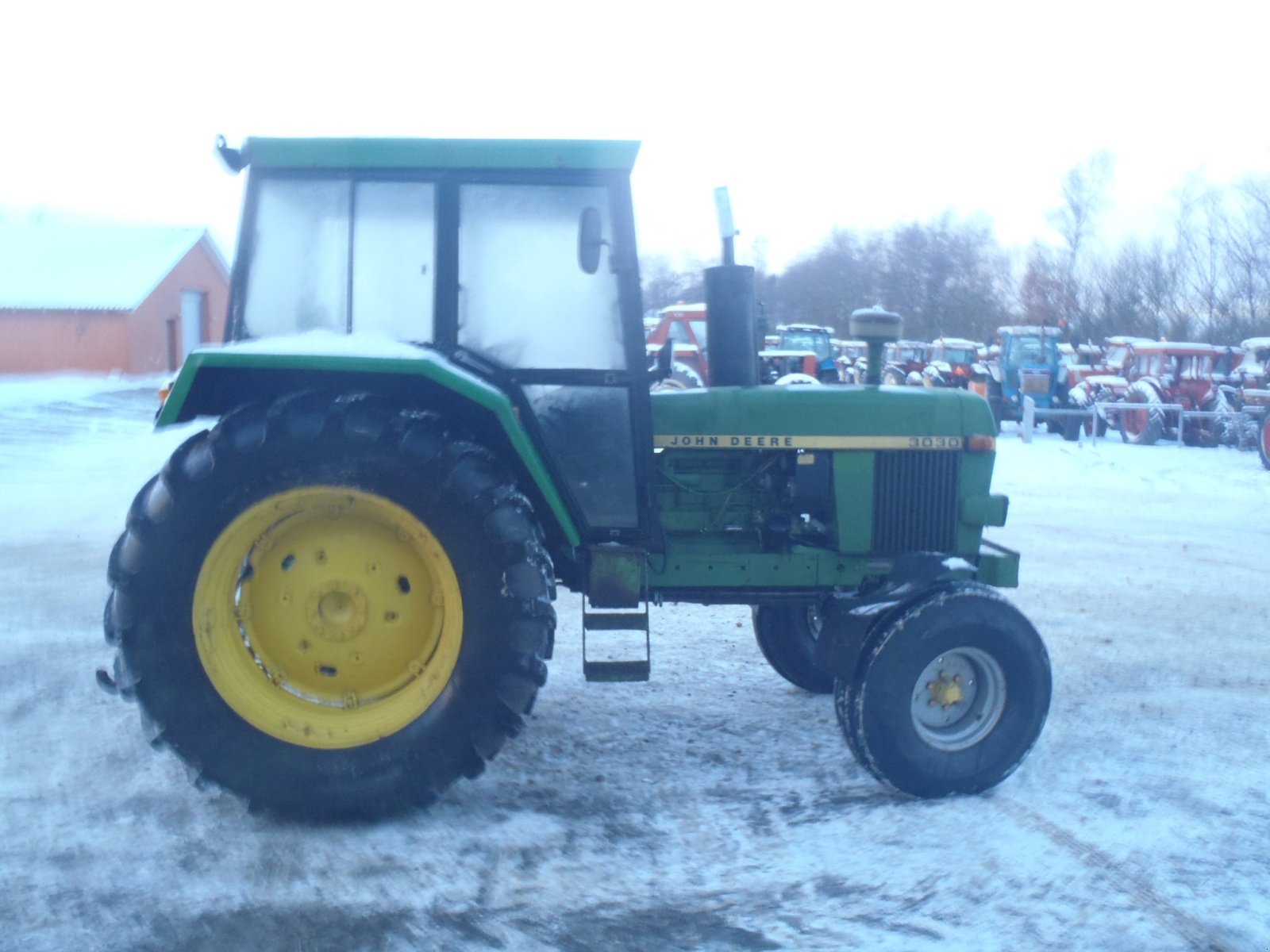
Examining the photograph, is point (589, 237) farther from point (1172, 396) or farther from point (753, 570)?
point (1172, 396)

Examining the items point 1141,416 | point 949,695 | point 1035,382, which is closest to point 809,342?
point 1035,382

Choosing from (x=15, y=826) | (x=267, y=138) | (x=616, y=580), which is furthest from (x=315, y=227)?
(x=15, y=826)

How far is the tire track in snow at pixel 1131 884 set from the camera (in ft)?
10.4

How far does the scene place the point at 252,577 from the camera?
3.95 meters

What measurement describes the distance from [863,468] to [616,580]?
1.13 meters

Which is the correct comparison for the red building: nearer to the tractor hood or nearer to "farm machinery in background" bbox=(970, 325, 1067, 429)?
"farm machinery in background" bbox=(970, 325, 1067, 429)

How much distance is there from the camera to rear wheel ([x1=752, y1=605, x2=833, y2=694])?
5.46 metres

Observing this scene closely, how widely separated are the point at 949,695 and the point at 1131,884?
3.09ft

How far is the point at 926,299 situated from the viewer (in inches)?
1924

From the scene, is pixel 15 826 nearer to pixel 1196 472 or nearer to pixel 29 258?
pixel 1196 472

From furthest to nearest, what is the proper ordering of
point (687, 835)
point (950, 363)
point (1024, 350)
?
point (950, 363) < point (1024, 350) < point (687, 835)

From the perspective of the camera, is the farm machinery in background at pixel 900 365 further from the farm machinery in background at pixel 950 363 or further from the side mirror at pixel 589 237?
the side mirror at pixel 589 237

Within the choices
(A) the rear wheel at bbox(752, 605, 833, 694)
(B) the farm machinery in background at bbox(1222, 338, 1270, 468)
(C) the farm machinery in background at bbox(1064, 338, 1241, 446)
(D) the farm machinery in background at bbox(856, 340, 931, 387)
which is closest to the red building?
(D) the farm machinery in background at bbox(856, 340, 931, 387)

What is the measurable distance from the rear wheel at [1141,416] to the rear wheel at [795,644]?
15.1 meters
